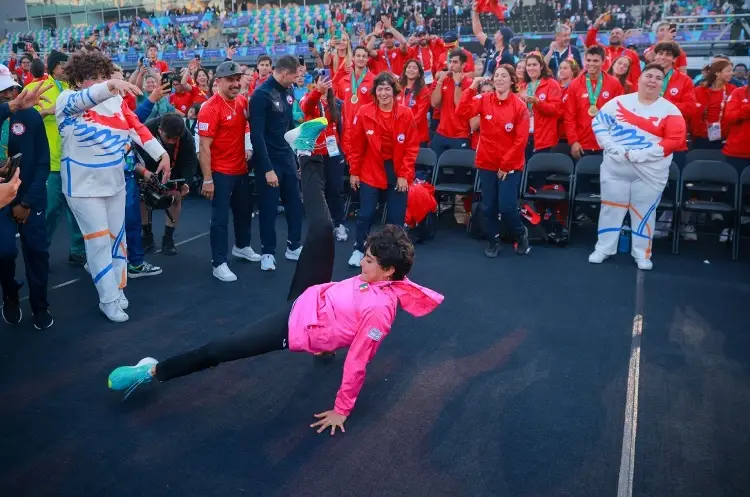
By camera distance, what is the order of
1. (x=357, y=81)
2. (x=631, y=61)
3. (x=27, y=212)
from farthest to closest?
(x=357, y=81) → (x=631, y=61) → (x=27, y=212)

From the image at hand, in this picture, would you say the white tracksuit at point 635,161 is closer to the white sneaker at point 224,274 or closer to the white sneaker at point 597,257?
the white sneaker at point 597,257

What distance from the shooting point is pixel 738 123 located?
5859mm

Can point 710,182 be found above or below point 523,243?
above

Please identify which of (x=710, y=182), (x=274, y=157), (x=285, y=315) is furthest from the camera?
(x=710, y=182)

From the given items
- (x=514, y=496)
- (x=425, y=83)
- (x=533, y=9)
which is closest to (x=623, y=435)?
(x=514, y=496)

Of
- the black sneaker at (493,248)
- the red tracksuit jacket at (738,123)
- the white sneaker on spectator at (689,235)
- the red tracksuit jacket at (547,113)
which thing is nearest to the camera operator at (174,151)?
the black sneaker at (493,248)

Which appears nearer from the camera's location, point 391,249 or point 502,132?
point 391,249

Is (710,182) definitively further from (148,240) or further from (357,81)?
(148,240)

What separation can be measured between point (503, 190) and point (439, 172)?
1.48m

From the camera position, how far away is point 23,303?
4520 mm

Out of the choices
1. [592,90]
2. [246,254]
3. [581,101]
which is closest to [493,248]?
[581,101]

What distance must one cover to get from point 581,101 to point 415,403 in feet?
14.4

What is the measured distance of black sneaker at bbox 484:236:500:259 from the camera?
5.74 meters

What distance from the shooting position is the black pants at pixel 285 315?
2.85 m
